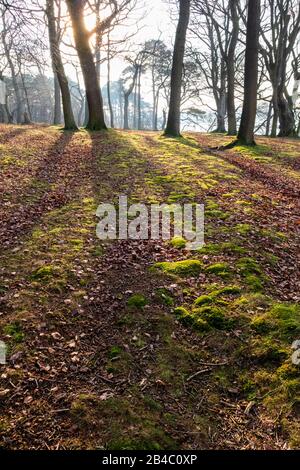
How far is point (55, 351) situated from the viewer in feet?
14.7

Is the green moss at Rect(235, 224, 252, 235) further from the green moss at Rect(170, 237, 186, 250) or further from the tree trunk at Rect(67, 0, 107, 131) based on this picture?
the tree trunk at Rect(67, 0, 107, 131)

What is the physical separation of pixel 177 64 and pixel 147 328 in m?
16.6

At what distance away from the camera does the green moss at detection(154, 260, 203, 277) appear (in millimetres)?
6160

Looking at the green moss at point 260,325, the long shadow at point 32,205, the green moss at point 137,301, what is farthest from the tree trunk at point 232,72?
the green moss at point 260,325

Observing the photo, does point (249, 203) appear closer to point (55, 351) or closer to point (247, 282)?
point (247, 282)

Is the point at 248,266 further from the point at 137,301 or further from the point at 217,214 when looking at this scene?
the point at 217,214

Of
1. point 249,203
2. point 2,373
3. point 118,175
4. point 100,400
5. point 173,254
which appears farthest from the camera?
point 118,175

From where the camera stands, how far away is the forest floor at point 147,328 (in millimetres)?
3596

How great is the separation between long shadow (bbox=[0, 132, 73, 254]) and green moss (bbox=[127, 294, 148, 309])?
9.01 ft

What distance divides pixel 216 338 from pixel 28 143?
13.3m

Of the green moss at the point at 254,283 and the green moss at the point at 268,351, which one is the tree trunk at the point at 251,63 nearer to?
the green moss at the point at 254,283

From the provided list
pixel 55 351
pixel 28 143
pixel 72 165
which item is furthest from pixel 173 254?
pixel 28 143

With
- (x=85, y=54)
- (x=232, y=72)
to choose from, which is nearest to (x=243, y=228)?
(x=85, y=54)
